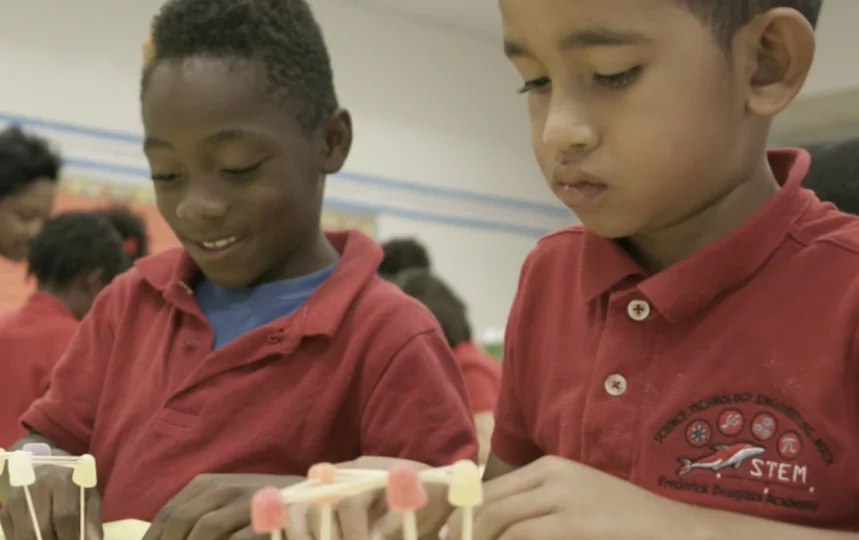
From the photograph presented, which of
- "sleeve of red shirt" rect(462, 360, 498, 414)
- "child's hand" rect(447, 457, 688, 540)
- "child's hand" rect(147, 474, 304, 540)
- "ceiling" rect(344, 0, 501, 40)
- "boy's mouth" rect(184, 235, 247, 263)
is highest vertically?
"ceiling" rect(344, 0, 501, 40)

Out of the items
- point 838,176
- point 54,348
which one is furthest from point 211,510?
point 54,348

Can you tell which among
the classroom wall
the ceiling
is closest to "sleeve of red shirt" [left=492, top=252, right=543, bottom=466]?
the classroom wall

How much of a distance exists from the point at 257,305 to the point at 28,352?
830 millimetres

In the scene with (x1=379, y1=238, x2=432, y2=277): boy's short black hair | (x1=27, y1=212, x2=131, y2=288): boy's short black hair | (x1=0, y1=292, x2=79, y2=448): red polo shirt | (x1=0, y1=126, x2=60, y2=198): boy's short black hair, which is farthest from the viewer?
(x1=379, y1=238, x2=432, y2=277): boy's short black hair

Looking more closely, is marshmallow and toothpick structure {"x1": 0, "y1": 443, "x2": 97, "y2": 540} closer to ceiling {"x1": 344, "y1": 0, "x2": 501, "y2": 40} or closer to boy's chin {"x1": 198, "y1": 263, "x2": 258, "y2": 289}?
boy's chin {"x1": 198, "y1": 263, "x2": 258, "y2": 289}

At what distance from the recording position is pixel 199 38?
819mm

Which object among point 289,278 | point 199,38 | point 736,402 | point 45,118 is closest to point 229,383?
point 289,278

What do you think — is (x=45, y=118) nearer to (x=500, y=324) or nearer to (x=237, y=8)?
(x=500, y=324)

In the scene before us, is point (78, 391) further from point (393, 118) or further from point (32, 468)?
point (393, 118)

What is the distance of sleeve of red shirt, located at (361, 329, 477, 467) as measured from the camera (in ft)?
2.34

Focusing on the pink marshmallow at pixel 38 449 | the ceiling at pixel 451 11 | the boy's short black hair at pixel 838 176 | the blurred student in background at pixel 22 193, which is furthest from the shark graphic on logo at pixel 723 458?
the ceiling at pixel 451 11

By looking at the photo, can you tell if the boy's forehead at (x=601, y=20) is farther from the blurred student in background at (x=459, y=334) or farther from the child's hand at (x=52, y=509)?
the blurred student in background at (x=459, y=334)

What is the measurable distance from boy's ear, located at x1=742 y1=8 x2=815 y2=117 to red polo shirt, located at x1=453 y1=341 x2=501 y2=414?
137cm

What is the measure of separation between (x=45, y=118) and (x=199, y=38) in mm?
2030
